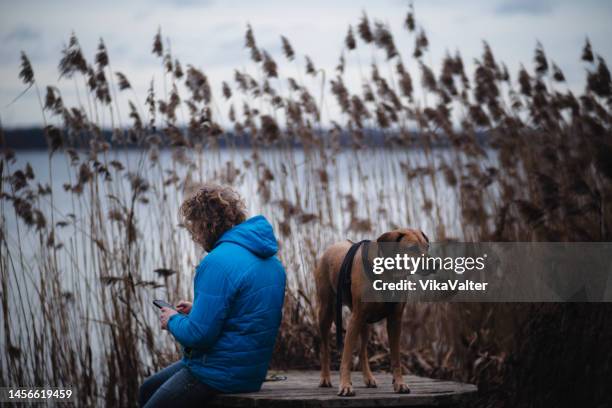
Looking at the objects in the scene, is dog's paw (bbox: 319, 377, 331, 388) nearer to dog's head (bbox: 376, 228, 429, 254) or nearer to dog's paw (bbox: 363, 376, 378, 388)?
dog's paw (bbox: 363, 376, 378, 388)

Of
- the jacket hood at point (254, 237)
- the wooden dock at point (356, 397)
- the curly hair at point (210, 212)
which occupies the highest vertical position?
the curly hair at point (210, 212)

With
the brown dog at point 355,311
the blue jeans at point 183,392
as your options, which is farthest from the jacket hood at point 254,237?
A: the blue jeans at point 183,392

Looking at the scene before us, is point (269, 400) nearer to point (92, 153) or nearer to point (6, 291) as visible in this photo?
point (6, 291)

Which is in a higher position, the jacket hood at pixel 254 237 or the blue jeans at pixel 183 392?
the jacket hood at pixel 254 237

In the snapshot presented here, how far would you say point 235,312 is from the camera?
11.2 feet

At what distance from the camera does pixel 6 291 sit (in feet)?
17.1

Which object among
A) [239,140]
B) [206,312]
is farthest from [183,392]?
[239,140]

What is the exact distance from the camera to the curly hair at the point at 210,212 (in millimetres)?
3500

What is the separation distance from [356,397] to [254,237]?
0.85m

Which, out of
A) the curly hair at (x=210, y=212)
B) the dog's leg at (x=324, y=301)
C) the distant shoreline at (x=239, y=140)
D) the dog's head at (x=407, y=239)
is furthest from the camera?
the distant shoreline at (x=239, y=140)

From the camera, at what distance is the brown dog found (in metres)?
3.29

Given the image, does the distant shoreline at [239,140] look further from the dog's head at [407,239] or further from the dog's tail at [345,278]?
the dog's head at [407,239]

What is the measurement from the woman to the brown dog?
0.75 ft

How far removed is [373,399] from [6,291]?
3083mm
